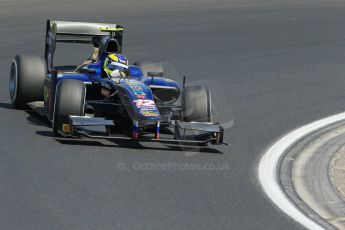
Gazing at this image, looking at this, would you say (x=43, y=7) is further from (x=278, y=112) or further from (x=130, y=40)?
(x=278, y=112)

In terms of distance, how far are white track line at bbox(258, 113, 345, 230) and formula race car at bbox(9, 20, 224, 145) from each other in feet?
2.46

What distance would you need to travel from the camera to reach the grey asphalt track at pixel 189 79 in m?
7.98

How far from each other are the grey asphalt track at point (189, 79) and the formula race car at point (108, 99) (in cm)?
25

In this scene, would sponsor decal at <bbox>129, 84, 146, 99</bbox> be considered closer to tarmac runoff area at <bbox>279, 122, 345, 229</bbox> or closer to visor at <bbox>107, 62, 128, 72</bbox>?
visor at <bbox>107, 62, 128, 72</bbox>

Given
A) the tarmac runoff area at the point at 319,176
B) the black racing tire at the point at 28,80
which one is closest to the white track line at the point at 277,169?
the tarmac runoff area at the point at 319,176

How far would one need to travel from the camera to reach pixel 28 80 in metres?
12.3

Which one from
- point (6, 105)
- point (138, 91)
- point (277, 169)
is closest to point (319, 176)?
point (277, 169)

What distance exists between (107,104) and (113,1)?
13100mm

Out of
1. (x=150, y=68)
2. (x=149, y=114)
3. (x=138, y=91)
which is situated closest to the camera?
(x=149, y=114)

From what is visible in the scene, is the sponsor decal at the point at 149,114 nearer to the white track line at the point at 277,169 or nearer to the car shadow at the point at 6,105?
the white track line at the point at 277,169

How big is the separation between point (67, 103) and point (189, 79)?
526 cm

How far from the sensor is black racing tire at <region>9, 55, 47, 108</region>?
483 inches

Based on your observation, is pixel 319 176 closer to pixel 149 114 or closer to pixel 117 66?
pixel 149 114

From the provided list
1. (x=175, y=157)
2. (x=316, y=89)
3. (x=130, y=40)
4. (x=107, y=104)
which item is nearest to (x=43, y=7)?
(x=130, y=40)
